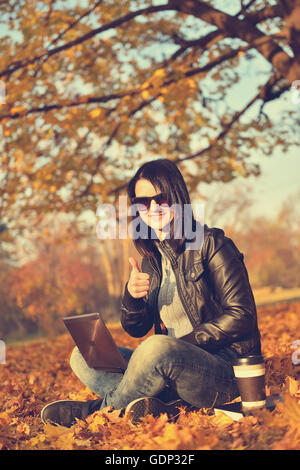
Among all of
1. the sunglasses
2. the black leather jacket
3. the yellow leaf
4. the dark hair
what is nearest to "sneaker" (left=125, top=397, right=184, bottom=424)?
the black leather jacket

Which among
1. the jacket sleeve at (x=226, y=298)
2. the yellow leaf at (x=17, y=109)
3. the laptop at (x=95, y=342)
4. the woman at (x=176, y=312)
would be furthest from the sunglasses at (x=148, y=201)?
the yellow leaf at (x=17, y=109)

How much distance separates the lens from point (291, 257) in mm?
30203

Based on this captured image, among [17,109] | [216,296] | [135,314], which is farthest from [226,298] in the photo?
[17,109]

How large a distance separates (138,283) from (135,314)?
315 mm

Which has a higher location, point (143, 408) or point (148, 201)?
point (148, 201)

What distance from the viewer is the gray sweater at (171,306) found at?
3031 mm

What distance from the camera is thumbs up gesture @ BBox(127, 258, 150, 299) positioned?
114 inches

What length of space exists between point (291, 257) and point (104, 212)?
22.7m

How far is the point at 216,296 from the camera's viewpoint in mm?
2883

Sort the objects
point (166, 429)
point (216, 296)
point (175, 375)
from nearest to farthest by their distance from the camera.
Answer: point (166, 429) < point (175, 375) < point (216, 296)

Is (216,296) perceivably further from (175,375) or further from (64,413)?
(64,413)

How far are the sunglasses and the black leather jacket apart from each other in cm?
24
